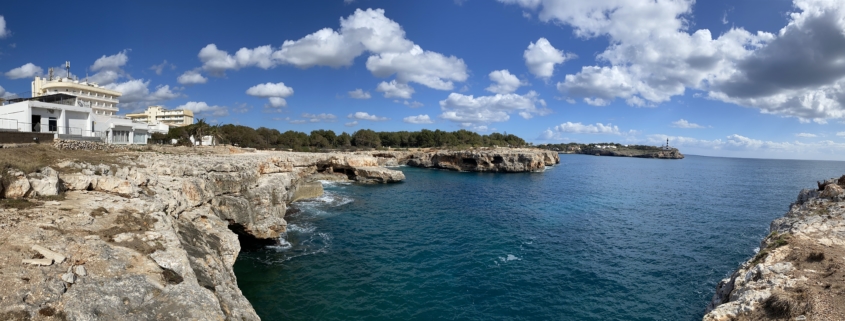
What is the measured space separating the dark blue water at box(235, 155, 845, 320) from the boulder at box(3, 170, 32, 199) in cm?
838

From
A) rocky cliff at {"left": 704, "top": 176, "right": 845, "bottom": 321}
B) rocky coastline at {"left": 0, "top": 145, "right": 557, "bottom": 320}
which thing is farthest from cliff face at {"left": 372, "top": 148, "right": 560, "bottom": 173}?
rocky coastline at {"left": 0, "top": 145, "right": 557, "bottom": 320}

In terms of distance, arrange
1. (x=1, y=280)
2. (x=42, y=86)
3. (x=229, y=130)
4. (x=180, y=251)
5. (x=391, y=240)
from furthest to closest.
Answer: (x=229, y=130) < (x=42, y=86) < (x=391, y=240) < (x=180, y=251) < (x=1, y=280)

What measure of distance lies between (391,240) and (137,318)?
61.8ft

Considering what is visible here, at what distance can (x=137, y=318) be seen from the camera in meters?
6.51

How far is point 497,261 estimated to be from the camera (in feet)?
69.4

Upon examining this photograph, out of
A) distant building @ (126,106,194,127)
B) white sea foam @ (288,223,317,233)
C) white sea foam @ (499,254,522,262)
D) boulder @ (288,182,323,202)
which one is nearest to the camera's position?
white sea foam @ (499,254,522,262)

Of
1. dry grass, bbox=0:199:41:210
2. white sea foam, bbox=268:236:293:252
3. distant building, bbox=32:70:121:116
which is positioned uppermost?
distant building, bbox=32:70:121:116

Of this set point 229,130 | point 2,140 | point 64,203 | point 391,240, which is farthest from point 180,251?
point 229,130

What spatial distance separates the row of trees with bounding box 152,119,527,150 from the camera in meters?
79.6

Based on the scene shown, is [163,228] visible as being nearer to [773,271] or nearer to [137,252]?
[137,252]

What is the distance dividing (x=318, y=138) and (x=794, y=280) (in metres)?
111

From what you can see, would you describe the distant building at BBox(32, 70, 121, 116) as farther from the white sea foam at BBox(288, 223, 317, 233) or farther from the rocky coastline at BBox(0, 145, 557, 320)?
the rocky coastline at BBox(0, 145, 557, 320)

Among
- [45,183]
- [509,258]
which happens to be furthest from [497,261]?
[45,183]

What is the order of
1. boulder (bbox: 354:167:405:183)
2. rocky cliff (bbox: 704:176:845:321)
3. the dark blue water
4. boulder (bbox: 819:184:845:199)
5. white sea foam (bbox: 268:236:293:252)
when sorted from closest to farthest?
rocky cliff (bbox: 704:176:845:321) < the dark blue water < boulder (bbox: 819:184:845:199) < white sea foam (bbox: 268:236:293:252) < boulder (bbox: 354:167:405:183)
